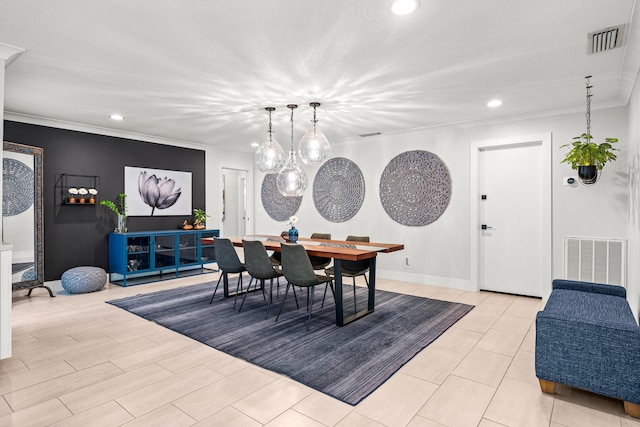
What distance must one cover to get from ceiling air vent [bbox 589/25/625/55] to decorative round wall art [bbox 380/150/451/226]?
257 cm

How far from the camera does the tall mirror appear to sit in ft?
13.7

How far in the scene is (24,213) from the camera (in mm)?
4312

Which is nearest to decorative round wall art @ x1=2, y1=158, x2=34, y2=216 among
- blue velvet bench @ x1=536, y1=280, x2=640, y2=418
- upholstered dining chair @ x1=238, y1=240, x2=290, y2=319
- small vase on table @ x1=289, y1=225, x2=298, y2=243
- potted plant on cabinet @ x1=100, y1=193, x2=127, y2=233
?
potted plant on cabinet @ x1=100, y1=193, x2=127, y2=233

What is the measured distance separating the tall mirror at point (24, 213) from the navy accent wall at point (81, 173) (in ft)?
1.11

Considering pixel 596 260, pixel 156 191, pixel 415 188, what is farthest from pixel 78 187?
pixel 596 260

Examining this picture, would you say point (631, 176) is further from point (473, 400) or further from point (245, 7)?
point (245, 7)

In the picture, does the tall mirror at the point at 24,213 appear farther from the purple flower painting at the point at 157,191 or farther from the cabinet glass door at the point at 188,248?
the cabinet glass door at the point at 188,248

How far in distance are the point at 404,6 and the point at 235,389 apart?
2.53 metres

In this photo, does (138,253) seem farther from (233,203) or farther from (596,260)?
(596,260)

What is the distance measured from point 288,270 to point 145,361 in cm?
141

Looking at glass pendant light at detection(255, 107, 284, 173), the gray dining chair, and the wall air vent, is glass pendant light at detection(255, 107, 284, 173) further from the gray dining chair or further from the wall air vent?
the wall air vent

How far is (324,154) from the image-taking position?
3924 mm

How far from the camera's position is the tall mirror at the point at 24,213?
4172 millimetres

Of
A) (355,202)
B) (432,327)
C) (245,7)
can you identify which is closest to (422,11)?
(245,7)
